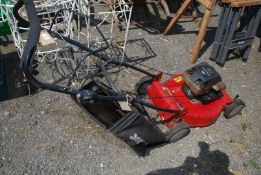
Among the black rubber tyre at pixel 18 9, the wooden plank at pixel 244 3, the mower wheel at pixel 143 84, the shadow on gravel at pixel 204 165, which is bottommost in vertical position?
the shadow on gravel at pixel 204 165

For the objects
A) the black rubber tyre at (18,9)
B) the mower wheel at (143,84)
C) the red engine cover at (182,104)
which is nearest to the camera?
the black rubber tyre at (18,9)

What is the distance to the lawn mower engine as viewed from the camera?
4172mm

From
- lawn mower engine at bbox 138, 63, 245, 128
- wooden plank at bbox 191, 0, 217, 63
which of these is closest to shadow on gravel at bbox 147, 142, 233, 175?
lawn mower engine at bbox 138, 63, 245, 128

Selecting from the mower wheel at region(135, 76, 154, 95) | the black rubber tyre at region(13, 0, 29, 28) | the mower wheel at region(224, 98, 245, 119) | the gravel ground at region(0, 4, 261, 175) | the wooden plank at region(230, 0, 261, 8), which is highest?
the black rubber tyre at region(13, 0, 29, 28)

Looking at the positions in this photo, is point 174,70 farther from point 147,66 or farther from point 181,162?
point 181,162

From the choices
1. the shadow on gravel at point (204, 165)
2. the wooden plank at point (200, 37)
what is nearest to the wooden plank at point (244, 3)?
the wooden plank at point (200, 37)

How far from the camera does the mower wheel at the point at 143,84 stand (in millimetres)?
4758

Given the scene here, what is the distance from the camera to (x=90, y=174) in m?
3.94

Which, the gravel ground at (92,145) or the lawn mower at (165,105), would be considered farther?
the gravel ground at (92,145)

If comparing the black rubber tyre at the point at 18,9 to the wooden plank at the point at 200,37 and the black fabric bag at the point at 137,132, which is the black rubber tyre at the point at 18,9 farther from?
the wooden plank at the point at 200,37

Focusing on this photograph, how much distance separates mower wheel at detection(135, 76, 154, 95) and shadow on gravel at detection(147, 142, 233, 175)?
113 centimetres

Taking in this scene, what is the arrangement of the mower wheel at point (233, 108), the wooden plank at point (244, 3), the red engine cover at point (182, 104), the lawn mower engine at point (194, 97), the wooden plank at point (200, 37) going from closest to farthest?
1. the lawn mower engine at point (194, 97)
2. the red engine cover at point (182, 104)
3. the mower wheel at point (233, 108)
4. the wooden plank at point (244, 3)
5. the wooden plank at point (200, 37)

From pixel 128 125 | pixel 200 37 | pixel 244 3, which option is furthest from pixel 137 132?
pixel 244 3

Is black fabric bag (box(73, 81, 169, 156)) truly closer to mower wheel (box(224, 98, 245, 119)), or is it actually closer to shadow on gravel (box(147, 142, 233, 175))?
shadow on gravel (box(147, 142, 233, 175))
